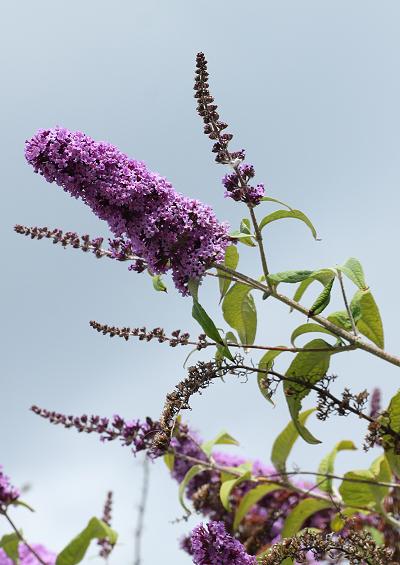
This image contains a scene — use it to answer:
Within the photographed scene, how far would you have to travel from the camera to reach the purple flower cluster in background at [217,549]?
2.60m

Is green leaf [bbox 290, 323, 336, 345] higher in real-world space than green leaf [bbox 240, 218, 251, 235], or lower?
lower

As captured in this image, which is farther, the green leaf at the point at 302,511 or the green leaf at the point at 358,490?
the green leaf at the point at 302,511

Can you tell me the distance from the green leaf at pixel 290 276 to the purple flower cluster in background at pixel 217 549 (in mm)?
1069

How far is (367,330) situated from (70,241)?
4.86ft

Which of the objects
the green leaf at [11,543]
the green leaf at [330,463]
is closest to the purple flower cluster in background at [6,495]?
the green leaf at [11,543]

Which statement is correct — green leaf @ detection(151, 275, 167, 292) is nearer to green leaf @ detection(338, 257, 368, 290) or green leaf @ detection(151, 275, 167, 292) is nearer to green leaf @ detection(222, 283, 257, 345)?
green leaf @ detection(222, 283, 257, 345)

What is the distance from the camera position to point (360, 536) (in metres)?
2.58

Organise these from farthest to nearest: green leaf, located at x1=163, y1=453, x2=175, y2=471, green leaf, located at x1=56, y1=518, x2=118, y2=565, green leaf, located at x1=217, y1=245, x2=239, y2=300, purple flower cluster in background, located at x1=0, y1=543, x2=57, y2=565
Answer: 1. purple flower cluster in background, located at x1=0, y1=543, x2=57, y2=565
2. green leaf, located at x1=163, y1=453, x2=175, y2=471
3. green leaf, located at x1=56, y1=518, x2=118, y2=565
4. green leaf, located at x1=217, y1=245, x2=239, y2=300

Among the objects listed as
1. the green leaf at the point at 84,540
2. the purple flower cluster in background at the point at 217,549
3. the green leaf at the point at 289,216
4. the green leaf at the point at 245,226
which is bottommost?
the purple flower cluster in background at the point at 217,549

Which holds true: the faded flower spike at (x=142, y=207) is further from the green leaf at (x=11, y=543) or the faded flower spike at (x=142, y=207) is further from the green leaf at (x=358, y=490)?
the green leaf at (x=11, y=543)

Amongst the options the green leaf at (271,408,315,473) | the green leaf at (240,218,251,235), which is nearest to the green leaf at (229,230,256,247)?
the green leaf at (240,218,251,235)

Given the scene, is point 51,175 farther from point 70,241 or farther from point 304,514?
point 304,514

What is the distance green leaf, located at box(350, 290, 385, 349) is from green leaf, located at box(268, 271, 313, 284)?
0.90 feet

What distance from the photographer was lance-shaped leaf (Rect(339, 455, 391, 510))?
4.42 meters
